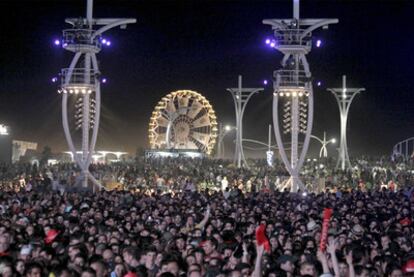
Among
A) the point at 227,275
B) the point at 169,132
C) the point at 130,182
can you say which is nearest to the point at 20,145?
the point at 169,132

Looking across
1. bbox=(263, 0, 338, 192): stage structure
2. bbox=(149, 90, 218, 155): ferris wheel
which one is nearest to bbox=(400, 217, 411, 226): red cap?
bbox=(263, 0, 338, 192): stage structure

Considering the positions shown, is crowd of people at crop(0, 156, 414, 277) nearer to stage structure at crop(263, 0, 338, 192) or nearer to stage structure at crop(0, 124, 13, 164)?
stage structure at crop(263, 0, 338, 192)

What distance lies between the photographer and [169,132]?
6525 centimetres

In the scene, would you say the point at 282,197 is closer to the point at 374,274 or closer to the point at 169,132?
the point at 374,274

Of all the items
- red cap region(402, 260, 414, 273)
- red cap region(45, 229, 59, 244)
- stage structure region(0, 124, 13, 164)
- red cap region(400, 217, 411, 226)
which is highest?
stage structure region(0, 124, 13, 164)

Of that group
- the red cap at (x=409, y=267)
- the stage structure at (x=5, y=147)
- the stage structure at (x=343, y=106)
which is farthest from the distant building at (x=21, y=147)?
the red cap at (x=409, y=267)

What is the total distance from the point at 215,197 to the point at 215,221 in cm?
769

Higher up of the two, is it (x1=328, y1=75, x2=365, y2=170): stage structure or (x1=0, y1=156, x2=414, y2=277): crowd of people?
(x1=328, y1=75, x2=365, y2=170): stage structure

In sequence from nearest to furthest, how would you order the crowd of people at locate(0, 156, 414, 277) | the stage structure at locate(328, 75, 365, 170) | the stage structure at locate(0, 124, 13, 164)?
1. the crowd of people at locate(0, 156, 414, 277)
2. the stage structure at locate(328, 75, 365, 170)
3. the stage structure at locate(0, 124, 13, 164)

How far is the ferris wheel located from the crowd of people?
36.1m

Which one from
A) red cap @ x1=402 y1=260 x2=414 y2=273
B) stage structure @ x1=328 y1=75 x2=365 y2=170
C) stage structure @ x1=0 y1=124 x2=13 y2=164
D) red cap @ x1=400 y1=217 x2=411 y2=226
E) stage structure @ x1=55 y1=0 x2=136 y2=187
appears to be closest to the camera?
red cap @ x1=402 y1=260 x2=414 y2=273

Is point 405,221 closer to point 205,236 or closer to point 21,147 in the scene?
point 205,236

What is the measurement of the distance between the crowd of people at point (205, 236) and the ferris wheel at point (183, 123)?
118ft

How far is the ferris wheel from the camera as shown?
6200 centimetres
